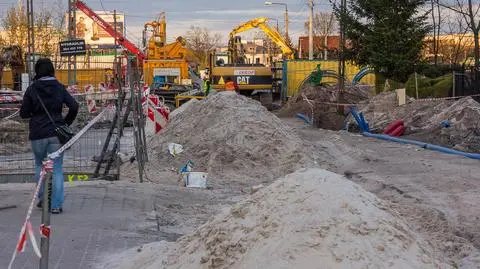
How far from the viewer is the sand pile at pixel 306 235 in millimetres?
4184

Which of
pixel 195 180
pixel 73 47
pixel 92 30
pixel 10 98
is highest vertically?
pixel 92 30

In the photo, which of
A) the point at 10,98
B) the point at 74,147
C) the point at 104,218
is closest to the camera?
the point at 104,218

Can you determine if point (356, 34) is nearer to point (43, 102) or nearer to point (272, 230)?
point (43, 102)

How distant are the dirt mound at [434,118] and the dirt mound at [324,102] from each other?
4.84 ft

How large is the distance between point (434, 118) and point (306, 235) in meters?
15.9

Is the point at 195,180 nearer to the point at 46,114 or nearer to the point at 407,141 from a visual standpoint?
the point at 46,114

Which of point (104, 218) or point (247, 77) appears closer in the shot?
point (104, 218)

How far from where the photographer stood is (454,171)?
40.6 ft

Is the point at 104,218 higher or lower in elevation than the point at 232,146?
lower

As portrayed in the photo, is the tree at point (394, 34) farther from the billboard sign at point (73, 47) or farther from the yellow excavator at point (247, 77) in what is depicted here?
the billboard sign at point (73, 47)

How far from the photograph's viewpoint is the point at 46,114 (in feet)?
25.4

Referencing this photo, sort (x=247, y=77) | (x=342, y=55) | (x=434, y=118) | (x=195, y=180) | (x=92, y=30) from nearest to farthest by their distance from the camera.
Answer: (x=195, y=180)
(x=434, y=118)
(x=342, y=55)
(x=247, y=77)
(x=92, y=30)

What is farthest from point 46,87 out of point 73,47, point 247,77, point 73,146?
point 247,77

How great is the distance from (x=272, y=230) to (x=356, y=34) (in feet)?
83.7
